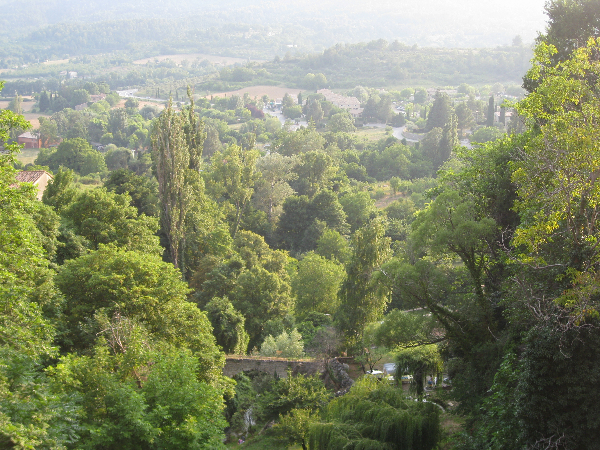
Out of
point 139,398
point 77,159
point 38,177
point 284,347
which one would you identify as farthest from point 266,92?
point 139,398

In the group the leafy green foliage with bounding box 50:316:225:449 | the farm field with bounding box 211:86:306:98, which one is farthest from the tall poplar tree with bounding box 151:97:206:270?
the farm field with bounding box 211:86:306:98

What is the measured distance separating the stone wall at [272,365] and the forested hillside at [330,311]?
63cm

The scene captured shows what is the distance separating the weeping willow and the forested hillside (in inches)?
1.8

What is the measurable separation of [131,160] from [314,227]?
33.0 metres

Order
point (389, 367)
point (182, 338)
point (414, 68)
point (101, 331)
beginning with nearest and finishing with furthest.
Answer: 1. point (101, 331)
2. point (182, 338)
3. point (389, 367)
4. point (414, 68)

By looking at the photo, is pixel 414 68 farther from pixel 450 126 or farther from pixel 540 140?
pixel 540 140

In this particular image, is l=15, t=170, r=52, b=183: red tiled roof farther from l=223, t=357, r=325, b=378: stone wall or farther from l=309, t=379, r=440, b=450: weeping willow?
l=309, t=379, r=440, b=450: weeping willow

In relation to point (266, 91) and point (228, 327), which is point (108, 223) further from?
point (266, 91)

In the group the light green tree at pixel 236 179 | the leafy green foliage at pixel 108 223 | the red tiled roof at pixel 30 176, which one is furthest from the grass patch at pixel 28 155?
the leafy green foliage at pixel 108 223

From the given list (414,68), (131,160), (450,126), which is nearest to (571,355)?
(450,126)

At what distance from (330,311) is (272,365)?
948cm

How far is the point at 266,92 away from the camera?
151 meters

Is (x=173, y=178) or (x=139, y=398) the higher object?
(x=173, y=178)

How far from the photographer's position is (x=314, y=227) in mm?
42219
